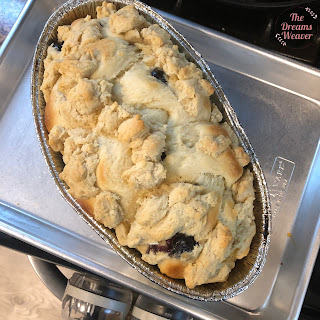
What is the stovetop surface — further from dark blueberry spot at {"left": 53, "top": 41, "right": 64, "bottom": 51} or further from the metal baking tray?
dark blueberry spot at {"left": 53, "top": 41, "right": 64, "bottom": 51}

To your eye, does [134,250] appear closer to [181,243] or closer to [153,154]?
[181,243]

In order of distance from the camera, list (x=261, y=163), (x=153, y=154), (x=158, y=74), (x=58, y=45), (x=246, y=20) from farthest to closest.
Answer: (x=246, y=20)
(x=261, y=163)
(x=58, y=45)
(x=158, y=74)
(x=153, y=154)

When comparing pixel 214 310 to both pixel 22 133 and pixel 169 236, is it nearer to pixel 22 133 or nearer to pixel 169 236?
pixel 169 236

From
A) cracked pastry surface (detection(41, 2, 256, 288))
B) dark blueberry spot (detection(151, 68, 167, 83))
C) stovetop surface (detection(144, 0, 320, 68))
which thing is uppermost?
stovetop surface (detection(144, 0, 320, 68))

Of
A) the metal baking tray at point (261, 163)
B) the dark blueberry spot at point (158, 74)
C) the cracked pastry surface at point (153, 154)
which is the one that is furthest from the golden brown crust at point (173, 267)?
the dark blueberry spot at point (158, 74)

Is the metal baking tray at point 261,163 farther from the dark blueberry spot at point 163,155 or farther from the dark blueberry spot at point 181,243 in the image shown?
the dark blueberry spot at point 163,155
